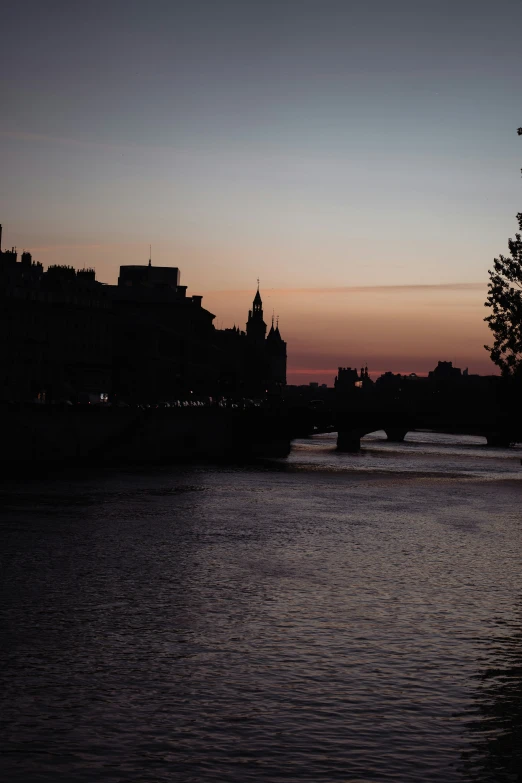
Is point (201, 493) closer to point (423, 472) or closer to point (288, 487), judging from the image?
point (288, 487)

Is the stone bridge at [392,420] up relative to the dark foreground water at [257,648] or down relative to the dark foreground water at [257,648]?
up

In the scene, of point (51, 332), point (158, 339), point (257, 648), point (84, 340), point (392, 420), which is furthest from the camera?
point (158, 339)

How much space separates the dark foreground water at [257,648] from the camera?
16.0 metres

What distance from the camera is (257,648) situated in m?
22.8

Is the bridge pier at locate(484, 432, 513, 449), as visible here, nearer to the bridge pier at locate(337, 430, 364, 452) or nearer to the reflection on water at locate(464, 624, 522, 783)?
the bridge pier at locate(337, 430, 364, 452)

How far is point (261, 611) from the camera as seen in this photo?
2673cm

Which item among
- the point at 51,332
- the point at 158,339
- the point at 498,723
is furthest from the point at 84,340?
the point at 498,723

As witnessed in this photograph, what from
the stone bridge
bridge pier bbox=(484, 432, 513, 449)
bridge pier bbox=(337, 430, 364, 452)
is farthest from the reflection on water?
bridge pier bbox=(484, 432, 513, 449)

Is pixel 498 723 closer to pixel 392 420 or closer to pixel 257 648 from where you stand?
pixel 257 648

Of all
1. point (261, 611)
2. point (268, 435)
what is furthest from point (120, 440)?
point (261, 611)

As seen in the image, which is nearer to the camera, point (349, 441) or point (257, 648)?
point (257, 648)

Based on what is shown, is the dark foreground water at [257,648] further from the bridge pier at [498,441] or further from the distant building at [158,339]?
the bridge pier at [498,441]

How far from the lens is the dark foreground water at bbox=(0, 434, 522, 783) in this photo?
1605 cm

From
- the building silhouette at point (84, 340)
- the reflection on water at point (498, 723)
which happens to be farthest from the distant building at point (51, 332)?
the reflection on water at point (498, 723)
